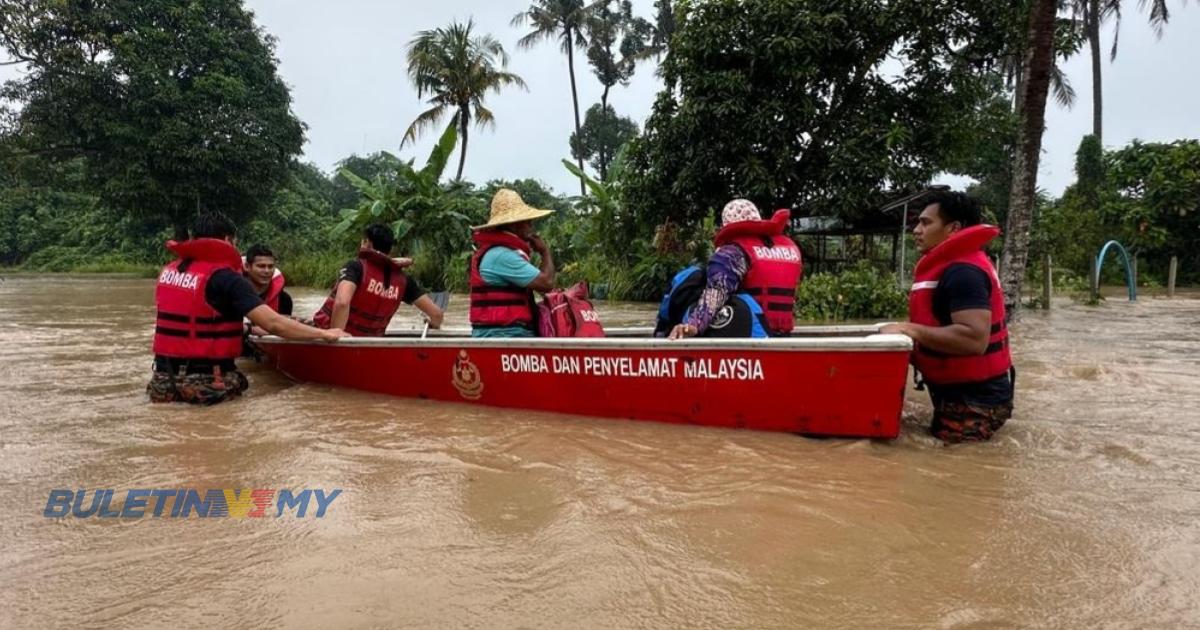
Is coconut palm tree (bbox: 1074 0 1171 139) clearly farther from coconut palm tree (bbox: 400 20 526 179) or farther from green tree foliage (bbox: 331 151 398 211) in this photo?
green tree foliage (bbox: 331 151 398 211)

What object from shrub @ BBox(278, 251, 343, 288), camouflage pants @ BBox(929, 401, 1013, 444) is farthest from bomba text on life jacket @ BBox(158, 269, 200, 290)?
shrub @ BBox(278, 251, 343, 288)

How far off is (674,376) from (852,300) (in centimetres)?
686

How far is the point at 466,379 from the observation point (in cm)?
452

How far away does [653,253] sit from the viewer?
14117 millimetres

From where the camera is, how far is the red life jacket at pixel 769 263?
3.89m

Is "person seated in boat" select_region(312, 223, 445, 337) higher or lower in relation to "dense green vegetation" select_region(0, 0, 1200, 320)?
lower

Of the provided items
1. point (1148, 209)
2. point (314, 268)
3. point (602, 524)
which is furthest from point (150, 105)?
point (1148, 209)

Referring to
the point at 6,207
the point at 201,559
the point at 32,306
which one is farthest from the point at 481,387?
the point at 6,207

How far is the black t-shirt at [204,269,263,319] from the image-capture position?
4.31 metres

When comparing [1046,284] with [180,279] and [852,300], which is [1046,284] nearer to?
[852,300]

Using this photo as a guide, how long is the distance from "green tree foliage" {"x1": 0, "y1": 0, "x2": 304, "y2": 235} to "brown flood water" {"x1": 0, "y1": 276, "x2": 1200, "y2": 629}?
791 inches

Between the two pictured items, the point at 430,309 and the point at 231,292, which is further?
the point at 430,309

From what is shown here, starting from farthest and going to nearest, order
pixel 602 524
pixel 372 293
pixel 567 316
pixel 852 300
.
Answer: pixel 852 300, pixel 372 293, pixel 567 316, pixel 602 524

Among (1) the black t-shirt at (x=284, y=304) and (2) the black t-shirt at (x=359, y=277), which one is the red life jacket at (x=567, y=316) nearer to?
(2) the black t-shirt at (x=359, y=277)
